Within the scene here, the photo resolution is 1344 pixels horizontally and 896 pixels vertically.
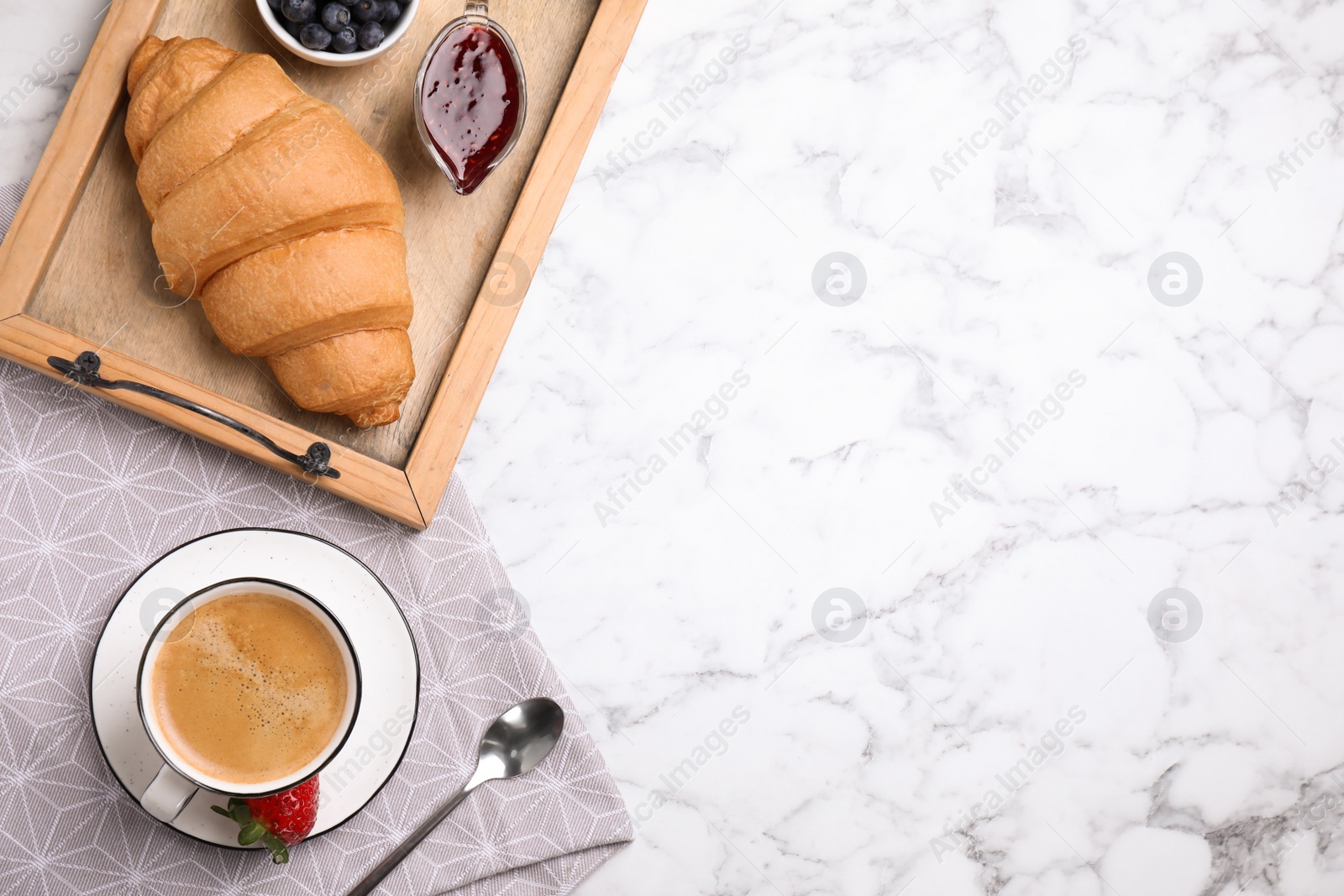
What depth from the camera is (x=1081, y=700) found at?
1.63 metres

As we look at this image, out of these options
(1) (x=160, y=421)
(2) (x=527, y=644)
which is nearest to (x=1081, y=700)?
(2) (x=527, y=644)

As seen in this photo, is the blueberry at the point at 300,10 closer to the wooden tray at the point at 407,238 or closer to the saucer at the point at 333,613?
the wooden tray at the point at 407,238

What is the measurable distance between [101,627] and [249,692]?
27 cm

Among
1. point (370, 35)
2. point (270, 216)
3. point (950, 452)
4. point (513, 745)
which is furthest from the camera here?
point (950, 452)

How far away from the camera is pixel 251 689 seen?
123 centimetres

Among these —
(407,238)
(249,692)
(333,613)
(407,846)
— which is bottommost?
(407,846)

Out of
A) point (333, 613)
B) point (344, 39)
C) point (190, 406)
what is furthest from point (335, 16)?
point (333, 613)

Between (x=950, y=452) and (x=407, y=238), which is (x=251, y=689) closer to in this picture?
→ (x=407, y=238)

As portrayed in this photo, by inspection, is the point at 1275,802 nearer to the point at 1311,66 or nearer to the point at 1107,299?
the point at 1107,299

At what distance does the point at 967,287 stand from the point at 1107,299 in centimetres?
26

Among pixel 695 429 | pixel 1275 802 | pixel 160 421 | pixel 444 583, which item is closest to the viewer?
pixel 160 421

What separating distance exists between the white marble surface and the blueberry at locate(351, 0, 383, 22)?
0.40 m

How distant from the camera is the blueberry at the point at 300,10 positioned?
124 centimetres

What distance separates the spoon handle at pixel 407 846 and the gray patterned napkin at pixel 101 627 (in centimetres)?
2
